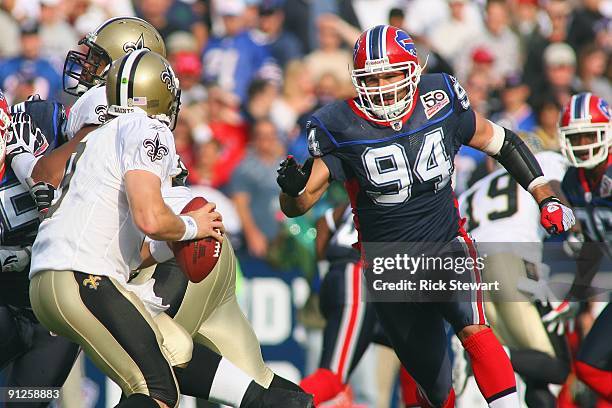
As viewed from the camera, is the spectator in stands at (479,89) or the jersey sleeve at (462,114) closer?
the jersey sleeve at (462,114)

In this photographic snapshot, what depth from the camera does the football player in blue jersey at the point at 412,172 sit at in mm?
5602

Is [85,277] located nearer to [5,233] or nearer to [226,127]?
[5,233]

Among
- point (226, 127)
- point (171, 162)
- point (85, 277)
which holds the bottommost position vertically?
point (226, 127)

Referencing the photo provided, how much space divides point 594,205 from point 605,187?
0.13 m

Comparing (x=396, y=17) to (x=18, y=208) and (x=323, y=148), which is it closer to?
(x=323, y=148)

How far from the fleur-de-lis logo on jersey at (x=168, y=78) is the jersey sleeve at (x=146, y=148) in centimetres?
29

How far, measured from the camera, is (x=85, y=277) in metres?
4.84

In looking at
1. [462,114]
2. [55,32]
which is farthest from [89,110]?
[55,32]

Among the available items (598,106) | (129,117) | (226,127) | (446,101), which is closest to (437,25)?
(226,127)

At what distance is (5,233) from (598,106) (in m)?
3.49

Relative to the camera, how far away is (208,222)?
4.98 metres

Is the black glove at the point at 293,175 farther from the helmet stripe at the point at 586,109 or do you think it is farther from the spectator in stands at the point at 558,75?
the spectator in stands at the point at 558,75

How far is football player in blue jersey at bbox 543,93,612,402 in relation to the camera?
6410 mm

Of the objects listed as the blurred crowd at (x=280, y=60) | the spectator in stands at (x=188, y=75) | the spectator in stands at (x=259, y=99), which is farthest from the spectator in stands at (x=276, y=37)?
the spectator in stands at (x=188, y=75)
